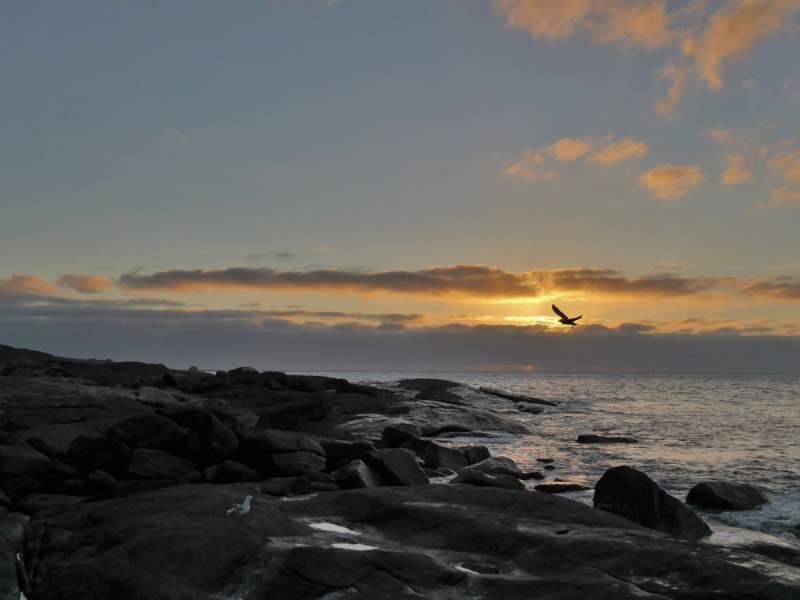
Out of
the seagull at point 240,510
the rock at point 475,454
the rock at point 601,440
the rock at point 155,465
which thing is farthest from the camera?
the rock at point 601,440

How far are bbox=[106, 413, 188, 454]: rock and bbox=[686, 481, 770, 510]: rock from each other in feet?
37.8

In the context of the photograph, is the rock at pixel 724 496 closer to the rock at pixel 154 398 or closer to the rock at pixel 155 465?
the rock at pixel 155 465

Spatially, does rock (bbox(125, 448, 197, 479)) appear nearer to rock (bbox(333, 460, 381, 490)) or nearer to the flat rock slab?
the flat rock slab

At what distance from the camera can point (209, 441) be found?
1262 centimetres

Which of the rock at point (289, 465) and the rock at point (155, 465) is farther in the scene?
the rock at point (289, 465)

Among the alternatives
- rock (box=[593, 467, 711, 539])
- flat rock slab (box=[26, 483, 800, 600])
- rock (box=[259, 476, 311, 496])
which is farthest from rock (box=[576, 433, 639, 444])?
rock (box=[259, 476, 311, 496])

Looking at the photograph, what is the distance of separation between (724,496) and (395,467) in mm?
7389

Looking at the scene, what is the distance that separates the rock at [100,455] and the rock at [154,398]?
774 cm

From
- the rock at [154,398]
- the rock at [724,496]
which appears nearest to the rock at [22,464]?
the rock at [154,398]

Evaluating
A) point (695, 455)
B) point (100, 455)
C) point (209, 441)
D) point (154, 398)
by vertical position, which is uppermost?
point (154, 398)

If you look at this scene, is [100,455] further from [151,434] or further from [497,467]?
[497,467]

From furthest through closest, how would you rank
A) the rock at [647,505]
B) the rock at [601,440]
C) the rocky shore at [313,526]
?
the rock at [601,440] → the rock at [647,505] → the rocky shore at [313,526]

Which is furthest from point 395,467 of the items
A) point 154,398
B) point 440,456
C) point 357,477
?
point 154,398

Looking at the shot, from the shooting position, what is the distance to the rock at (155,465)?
11.7 meters
